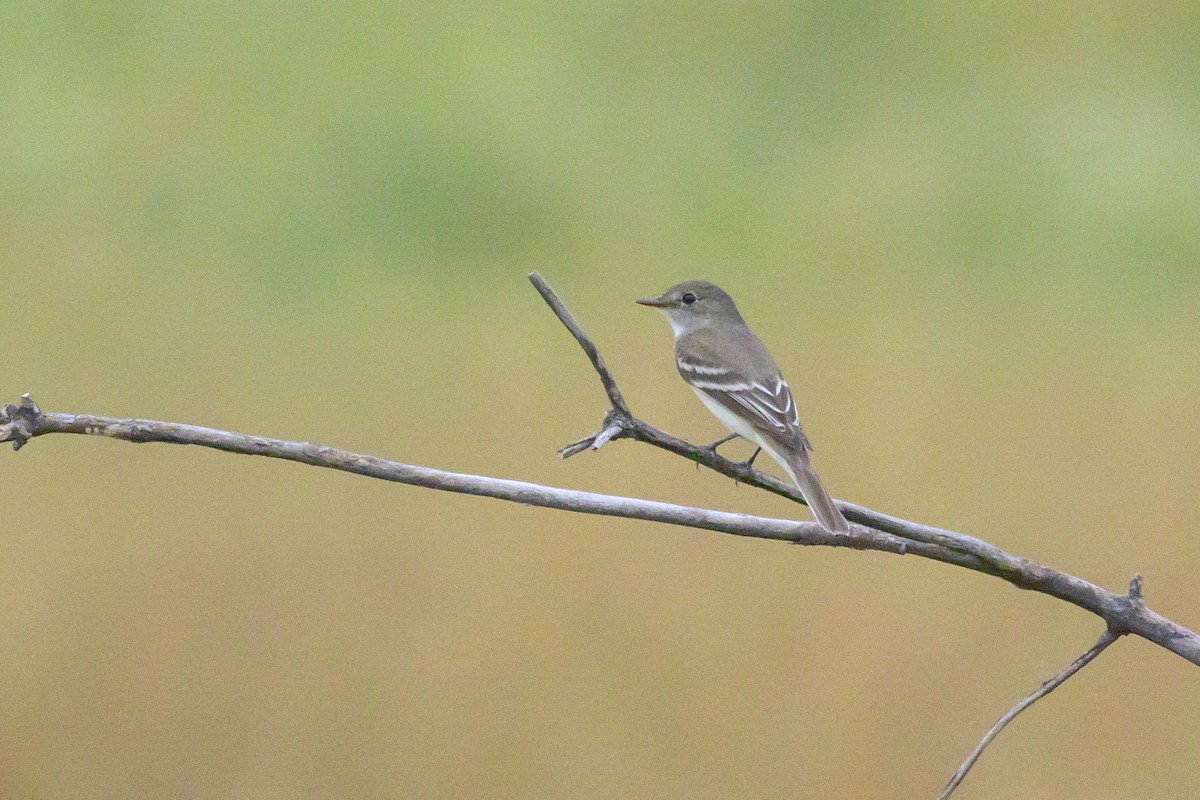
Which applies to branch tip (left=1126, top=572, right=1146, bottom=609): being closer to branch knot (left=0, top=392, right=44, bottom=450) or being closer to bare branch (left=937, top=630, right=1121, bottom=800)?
bare branch (left=937, top=630, right=1121, bottom=800)

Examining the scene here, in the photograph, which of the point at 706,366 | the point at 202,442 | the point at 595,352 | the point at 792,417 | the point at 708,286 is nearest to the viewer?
the point at 202,442

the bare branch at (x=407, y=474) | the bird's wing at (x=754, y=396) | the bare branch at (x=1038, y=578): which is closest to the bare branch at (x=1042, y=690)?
the bare branch at (x=1038, y=578)

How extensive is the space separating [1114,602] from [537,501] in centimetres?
48

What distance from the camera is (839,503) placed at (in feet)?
3.45

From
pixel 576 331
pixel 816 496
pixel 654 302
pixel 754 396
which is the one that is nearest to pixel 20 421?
pixel 576 331

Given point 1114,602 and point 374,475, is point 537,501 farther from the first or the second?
point 1114,602

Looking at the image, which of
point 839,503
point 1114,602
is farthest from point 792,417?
point 1114,602

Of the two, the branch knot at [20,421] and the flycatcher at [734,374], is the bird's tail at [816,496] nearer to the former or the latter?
the flycatcher at [734,374]

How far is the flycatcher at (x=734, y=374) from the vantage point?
6.37ft

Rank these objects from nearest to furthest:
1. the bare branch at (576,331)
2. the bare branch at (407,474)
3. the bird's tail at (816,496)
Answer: the bare branch at (407,474) < the bare branch at (576,331) < the bird's tail at (816,496)

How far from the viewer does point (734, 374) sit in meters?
2.21

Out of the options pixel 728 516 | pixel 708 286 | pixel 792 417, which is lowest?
pixel 728 516

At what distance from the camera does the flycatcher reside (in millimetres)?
1942

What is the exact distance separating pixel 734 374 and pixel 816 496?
759mm
